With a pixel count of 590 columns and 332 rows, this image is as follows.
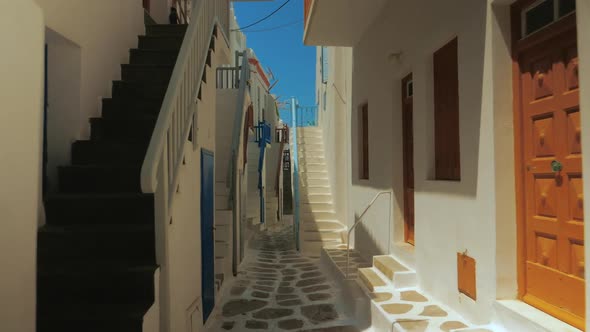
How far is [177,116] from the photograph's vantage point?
3.21 meters

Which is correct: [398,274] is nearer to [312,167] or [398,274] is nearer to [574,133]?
[574,133]

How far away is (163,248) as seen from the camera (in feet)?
9.67

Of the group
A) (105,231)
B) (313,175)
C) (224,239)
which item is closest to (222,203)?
(224,239)

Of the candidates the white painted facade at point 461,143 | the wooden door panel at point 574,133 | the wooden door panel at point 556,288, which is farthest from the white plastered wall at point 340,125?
the wooden door panel at point 574,133

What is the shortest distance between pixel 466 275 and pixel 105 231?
309 centimetres

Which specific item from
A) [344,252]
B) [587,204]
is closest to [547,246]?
[587,204]

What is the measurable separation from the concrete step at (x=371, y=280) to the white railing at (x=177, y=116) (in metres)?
2.59

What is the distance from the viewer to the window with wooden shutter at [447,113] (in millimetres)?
3850

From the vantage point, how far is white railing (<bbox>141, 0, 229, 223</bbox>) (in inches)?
106

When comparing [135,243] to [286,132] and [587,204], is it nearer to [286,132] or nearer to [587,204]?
[587,204]

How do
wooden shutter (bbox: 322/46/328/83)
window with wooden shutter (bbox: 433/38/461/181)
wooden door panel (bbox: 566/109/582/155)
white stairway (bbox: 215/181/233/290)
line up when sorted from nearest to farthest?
1. wooden door panel (bbox: 566/109/582/155)
2. window with wooden shutter (bbox: 433/38/461/181)
3. white stairway (bbox: 215/181/233/290)
4. wooden shutter (bbox: 322/46/328/83)

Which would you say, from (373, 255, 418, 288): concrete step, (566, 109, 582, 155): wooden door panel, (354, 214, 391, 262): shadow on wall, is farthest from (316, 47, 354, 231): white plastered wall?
(566, 109, 582, 155): wooden door panel

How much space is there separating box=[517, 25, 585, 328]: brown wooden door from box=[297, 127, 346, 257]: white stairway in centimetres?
558

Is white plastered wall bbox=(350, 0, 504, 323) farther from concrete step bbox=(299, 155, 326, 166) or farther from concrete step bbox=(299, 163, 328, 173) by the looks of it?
concrete step bbox=(299, 155, 326, 166)
